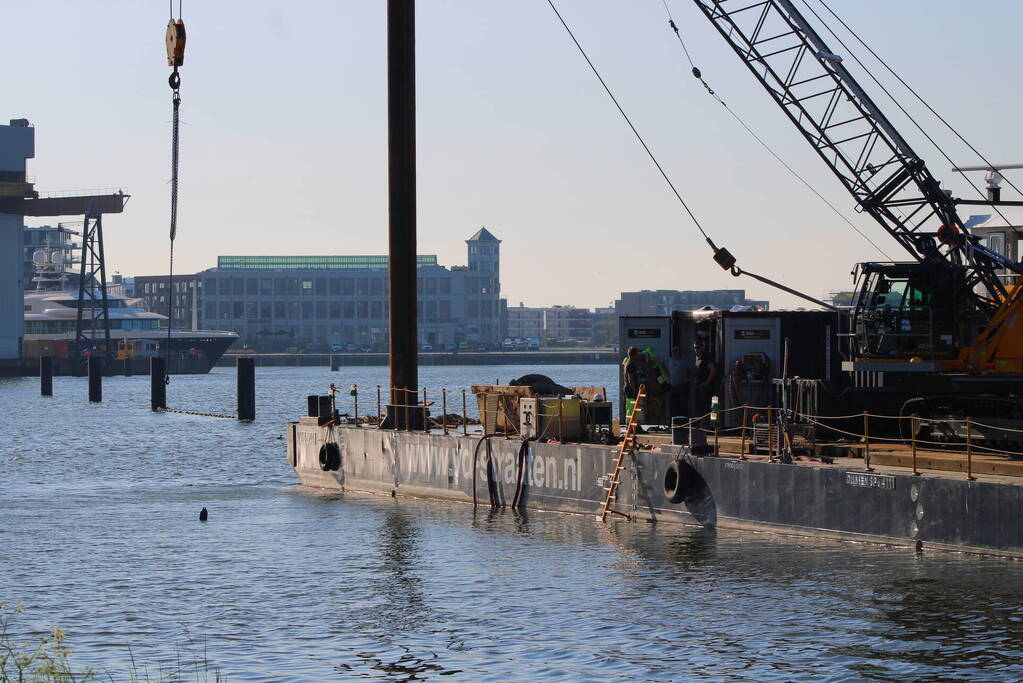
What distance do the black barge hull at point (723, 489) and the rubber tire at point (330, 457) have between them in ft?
2.73

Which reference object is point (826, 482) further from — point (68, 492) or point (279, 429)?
point (279, 429)

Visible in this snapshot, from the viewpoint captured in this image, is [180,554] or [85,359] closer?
[180,554]

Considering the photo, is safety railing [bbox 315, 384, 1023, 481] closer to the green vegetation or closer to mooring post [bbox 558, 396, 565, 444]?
mooring post [bbox 558, 396, 565, 444]

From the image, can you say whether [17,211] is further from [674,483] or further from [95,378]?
[674,483]

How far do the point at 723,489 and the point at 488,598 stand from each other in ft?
21.1

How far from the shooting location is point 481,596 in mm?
25609

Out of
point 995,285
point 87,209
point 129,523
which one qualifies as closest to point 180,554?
point 129,523

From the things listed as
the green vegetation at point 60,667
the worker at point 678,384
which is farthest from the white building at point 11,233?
the green vegetation at point 60,667

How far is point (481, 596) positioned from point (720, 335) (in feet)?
37.4

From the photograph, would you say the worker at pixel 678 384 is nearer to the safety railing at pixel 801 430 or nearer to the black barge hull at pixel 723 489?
the safety railing at pixel 801 430

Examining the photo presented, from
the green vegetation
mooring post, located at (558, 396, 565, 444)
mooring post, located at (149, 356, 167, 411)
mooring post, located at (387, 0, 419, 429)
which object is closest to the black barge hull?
mooring post, located at (558, 396, 565, 444)

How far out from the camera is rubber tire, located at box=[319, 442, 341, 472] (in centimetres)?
4212

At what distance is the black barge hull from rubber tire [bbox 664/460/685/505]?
0.43 feet

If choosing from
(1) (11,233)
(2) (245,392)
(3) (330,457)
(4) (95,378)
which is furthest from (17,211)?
(3) (330,457)
